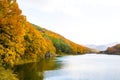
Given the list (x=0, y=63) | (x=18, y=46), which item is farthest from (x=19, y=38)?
(x=0, y=63)

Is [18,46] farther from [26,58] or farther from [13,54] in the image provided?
[26,58]

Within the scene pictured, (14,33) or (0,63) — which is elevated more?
(14,33)

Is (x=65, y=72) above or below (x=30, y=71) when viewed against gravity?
above

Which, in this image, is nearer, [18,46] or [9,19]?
[9,19]

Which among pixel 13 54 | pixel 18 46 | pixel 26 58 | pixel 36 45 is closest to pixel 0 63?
pixel 13 54

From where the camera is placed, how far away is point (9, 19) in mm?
49188

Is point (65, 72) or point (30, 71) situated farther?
point (65, 72)

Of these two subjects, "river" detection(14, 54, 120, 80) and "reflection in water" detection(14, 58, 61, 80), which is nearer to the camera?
"reflection in water" detection(14, 58, 61, 80)

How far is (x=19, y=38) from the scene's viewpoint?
5209cm

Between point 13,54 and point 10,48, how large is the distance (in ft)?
4.82

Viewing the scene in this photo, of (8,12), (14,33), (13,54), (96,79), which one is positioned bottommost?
(96,79)

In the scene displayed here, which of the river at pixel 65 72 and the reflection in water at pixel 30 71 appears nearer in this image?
the reflection in water at pixel 30 71

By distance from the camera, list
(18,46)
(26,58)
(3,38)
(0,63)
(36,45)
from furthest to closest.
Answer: (36,45)
(26,58)
(18,46)
(3,38)
(0,63)

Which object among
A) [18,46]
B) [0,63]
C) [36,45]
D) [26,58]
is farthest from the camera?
[36,45]
